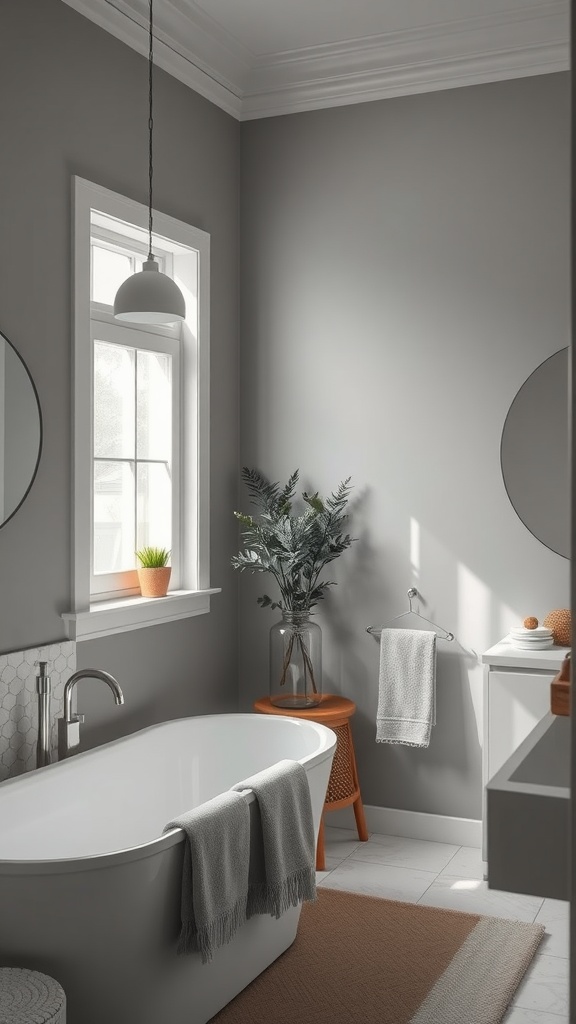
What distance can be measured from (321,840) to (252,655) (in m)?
0.94

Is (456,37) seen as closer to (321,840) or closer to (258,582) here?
A: (258,582)

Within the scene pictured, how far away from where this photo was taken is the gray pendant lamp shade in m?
2.63

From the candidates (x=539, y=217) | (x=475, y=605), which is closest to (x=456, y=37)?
(x=539, y=217)

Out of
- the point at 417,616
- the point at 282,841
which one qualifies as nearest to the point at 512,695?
the point at 417,616

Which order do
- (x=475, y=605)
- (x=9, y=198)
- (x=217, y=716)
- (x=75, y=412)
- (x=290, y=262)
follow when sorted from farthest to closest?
(x=290, y=262) → (x=475, y=605) → (x=217, y=716) → (x=75, y=412) → (x=9, y=198)

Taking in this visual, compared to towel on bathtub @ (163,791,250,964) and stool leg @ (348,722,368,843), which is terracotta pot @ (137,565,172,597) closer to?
stool leg @ (348,722,368,843)

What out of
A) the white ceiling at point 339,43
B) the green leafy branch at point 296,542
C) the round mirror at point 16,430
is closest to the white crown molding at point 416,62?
the white ceiling at point 339,43

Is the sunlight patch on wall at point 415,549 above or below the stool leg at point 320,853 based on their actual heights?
above

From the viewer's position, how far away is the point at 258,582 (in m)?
4.12

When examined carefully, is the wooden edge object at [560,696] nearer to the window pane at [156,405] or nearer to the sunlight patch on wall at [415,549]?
the sunlight patch on wall at [415,549]

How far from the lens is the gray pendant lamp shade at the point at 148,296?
263cm

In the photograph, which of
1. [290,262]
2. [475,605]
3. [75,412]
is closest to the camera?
[75,412]

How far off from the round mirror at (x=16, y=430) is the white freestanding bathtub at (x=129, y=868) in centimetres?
79

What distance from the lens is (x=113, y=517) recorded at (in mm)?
3512
